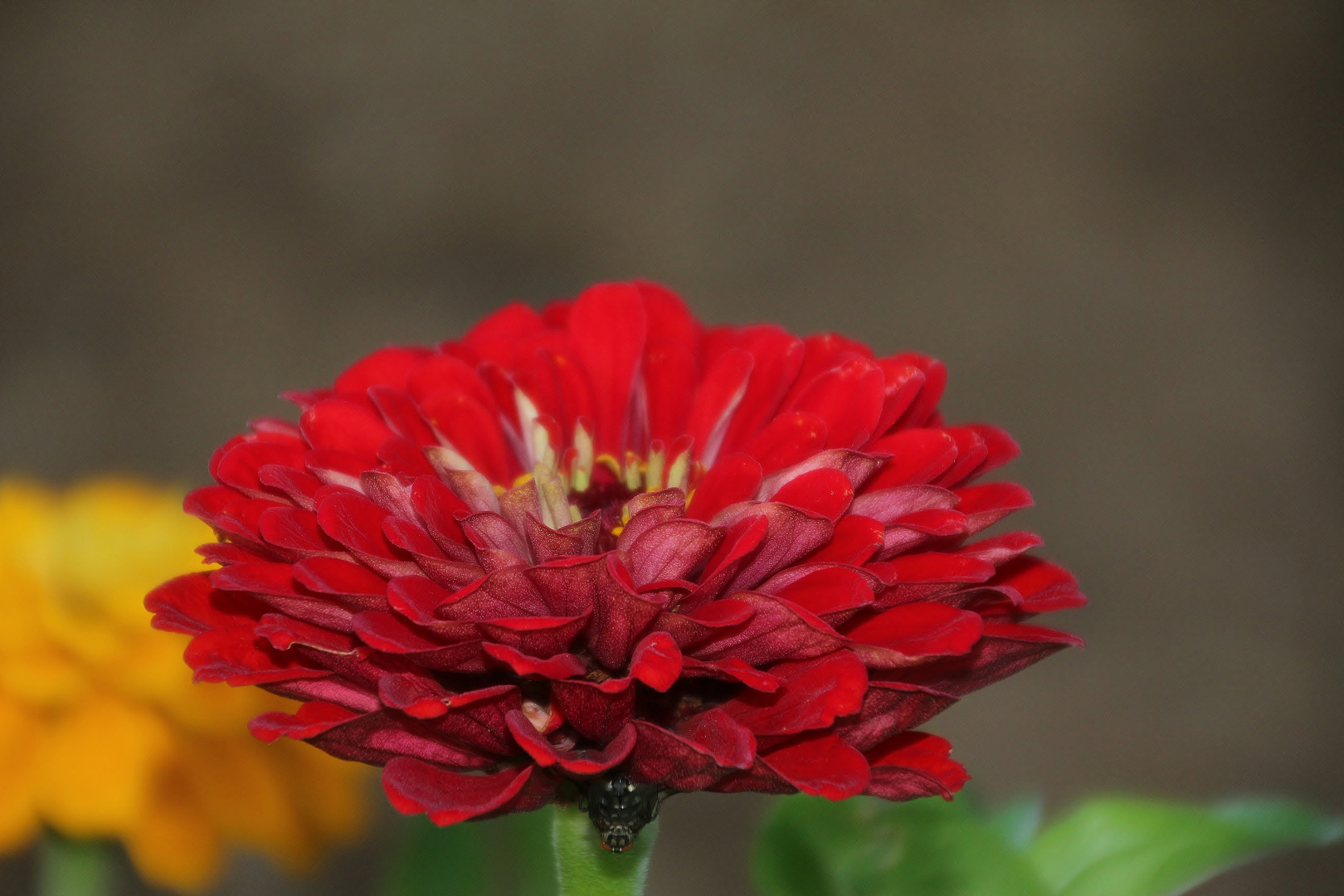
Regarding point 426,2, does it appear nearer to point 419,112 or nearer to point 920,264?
point 419,112

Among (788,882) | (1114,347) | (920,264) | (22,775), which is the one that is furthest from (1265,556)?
A: (22,775)

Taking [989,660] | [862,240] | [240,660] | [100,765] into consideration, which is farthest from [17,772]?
[862,240]

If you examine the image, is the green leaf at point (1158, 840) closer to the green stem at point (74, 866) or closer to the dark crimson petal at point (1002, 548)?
the dark crimson petal at point (1002, 548)

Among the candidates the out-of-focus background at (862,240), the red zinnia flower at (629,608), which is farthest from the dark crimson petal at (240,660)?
the out-of-focus background at (862,240)

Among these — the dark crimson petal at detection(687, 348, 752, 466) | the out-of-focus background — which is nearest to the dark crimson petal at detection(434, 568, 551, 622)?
the dark crimson petal at detection(687, 348, 752, 466)

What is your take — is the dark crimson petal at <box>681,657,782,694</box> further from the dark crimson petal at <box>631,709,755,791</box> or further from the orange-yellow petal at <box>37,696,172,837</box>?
the orange-yellow petal at <box>37,696,172,837</box>

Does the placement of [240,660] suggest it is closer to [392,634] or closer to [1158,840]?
[392,634]

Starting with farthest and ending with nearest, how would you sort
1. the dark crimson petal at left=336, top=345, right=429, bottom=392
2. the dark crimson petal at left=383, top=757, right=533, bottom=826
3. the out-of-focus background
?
the out-of-focus background, the dark crimson petal at left=336, top=345, right=429, bottom=392, the dark crimson petal at left=383, top=757, right=533, bottom=826
